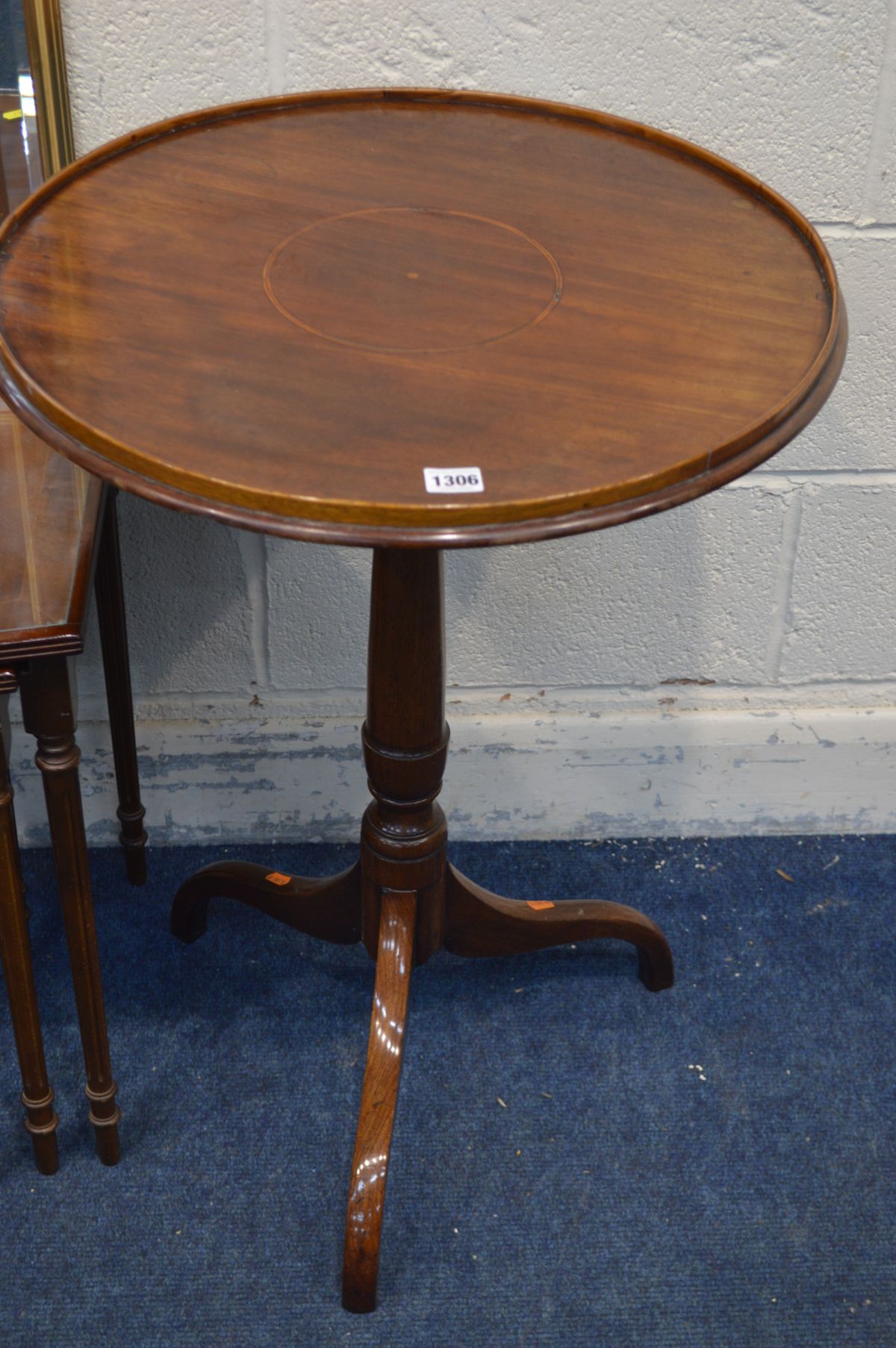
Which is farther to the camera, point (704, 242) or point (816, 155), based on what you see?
point (816, 155)

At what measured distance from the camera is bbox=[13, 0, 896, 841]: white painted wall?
61.1 inches

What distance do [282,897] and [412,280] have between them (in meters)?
0.92

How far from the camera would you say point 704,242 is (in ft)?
4.08

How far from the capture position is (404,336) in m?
1.11

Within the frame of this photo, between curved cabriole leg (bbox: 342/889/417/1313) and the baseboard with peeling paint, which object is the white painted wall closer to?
the baseboard with peeling paint

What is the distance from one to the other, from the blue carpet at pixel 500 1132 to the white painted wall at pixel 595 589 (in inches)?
5.2

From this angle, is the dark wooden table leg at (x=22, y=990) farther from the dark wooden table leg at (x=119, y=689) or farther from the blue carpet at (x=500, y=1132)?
the dark wooden table leg at (x=119, y=689)

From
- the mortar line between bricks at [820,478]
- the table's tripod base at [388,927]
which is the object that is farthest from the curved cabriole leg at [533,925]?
the mortar line between bricks at [820,478]

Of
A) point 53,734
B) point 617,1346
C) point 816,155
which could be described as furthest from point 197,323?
point 617,1346

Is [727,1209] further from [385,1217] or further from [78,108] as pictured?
[78,108]

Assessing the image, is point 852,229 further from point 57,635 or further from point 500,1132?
point 500,1132

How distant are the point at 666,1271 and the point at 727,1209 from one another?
0.12 m

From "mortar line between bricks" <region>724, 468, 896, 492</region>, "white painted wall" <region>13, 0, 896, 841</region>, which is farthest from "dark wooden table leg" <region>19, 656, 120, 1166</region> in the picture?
"mortar line between bricks" <region>724, 468, 896, 492</region>

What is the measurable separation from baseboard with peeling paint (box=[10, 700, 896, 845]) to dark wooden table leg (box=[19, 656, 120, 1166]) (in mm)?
542
